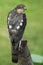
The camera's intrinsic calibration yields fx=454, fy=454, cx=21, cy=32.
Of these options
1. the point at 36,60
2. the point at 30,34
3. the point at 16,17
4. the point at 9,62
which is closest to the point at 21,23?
the point at 16,17

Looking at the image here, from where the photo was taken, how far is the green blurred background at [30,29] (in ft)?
35.6

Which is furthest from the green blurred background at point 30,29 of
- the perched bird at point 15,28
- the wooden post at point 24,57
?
the wooden post at point 24,57

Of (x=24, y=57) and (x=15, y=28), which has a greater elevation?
(x=15, y=28)

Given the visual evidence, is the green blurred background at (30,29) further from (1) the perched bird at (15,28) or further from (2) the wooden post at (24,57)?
(2) the wooden post at (24,57)

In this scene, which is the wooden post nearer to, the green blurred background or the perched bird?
the perched bird

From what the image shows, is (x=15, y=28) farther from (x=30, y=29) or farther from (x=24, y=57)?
(x=30, y=29)

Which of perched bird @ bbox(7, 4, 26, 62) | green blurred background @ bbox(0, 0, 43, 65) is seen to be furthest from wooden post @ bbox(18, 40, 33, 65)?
green blurred background @ bbox(0, 0, 43, 65)

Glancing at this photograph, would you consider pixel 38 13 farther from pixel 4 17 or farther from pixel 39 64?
pixel 39 64

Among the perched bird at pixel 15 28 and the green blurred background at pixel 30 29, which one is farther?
the green blurred background at pixel 30 29

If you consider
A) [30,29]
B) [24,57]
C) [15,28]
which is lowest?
[24,57]

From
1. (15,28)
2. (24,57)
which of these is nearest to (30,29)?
(15,28)

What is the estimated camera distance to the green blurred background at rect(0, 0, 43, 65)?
10.8m

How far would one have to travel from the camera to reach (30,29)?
40.4 ft

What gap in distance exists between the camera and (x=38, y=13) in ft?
44.1
